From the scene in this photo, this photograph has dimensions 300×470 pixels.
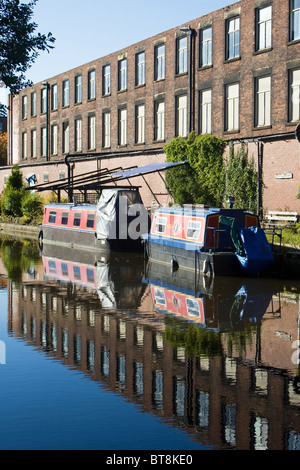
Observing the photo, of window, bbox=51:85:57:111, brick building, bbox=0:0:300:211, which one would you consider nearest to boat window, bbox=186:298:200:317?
brick building, bbox=0:0:300:211

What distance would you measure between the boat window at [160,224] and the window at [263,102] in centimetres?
722

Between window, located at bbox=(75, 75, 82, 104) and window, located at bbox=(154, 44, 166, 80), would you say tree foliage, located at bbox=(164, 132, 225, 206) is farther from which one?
window, located at bbox=(75, 75, 82, 104)

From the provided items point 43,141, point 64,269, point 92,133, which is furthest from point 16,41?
point 43,141

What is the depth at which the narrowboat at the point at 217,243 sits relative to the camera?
18.4 m

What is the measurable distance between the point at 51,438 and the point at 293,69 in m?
22.1

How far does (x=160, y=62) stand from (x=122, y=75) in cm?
410

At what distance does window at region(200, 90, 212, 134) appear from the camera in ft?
101

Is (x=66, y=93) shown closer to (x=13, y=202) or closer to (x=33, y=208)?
(x=13, y=202)

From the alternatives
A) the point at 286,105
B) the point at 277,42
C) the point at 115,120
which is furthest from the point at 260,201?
the point at 115,120

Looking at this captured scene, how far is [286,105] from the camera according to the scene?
25.9m

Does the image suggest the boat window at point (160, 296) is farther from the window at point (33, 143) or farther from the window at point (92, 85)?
the window at point (33, 143)

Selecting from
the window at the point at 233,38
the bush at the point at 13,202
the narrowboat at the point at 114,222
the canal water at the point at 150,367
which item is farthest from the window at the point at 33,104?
the canal water at the point at 150,367
